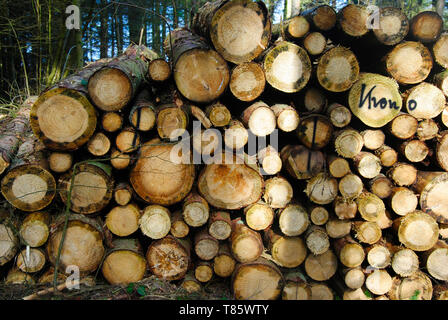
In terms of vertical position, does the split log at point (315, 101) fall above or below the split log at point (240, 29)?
below

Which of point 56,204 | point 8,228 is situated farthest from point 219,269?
point 8,228

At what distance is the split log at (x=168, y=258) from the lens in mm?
2654

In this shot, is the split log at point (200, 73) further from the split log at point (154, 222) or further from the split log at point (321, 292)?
the split log at point (321, 292)

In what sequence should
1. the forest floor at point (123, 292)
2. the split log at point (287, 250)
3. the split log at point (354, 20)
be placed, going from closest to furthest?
the forest floor at point (123, 292), the split log at point (354, 20), the split log at point (287, 250)

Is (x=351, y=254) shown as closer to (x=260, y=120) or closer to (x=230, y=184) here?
(x=230, y=184)

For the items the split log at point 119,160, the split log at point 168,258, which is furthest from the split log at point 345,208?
the split log at point 119,160

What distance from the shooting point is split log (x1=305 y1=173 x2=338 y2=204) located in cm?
266

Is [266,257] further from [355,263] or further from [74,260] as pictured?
[74,260]

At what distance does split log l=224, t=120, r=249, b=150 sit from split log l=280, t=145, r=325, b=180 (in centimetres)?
48

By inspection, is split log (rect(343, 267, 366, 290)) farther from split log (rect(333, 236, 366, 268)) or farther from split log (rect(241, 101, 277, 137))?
split log (rect(241, 101, 277, 137))

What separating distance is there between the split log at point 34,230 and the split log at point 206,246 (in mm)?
1348

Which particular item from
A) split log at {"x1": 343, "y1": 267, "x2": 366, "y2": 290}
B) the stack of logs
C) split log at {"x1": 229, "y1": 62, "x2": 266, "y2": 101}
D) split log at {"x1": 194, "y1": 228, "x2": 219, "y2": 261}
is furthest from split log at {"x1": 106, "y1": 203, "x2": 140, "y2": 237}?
split log at {"x1": 343, "y1": 267, "x2": 366, "y2": 290}
